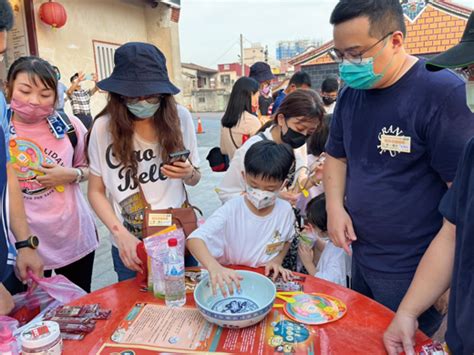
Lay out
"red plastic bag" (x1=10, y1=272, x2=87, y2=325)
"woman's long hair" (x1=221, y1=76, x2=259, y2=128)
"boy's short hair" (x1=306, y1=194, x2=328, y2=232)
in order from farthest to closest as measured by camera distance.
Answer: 1. "woman's long hair" (x1=221, y1=76, x2=259, y2=128)
2. "boy's short hair" (x1=306, y1=194, x2=328, y2=232)
3. "red plastic bag" (x1=10, y1=272, x2=87, y2=325)

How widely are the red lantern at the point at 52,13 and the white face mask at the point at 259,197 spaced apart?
5.08 meters

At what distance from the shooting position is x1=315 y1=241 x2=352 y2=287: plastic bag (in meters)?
1.82

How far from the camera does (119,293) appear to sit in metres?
1.36

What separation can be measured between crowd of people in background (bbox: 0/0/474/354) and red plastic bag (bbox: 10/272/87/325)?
85 mm

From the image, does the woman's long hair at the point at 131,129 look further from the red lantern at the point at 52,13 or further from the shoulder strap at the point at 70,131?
the red lantern at the point at 52,13

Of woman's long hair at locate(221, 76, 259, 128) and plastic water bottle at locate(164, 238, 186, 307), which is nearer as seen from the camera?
plastic water bottle at locate(164, 238, 186, 307)

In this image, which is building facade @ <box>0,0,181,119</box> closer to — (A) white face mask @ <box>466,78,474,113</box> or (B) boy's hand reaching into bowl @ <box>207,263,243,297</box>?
(B) boy's hand reaching into bowl @ <box>207,263,243,297</box>

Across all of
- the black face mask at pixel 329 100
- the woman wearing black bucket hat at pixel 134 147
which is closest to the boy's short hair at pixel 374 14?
the woman wearing black bucket hat at pixel 134 147

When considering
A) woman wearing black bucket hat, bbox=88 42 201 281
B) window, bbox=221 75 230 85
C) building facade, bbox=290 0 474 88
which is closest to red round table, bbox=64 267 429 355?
woman wearing black bucket hat, bbox=88 42 201 281

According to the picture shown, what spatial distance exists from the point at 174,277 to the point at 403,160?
90cm

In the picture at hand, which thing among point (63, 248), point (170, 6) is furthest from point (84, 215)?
point (170, 6)

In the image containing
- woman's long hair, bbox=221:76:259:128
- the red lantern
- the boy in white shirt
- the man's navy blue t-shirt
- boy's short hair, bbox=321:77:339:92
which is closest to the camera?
the man's navy blue t-shirt

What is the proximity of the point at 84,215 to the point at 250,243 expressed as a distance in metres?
0.94

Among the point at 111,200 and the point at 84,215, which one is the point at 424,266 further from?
the point at 84,215
